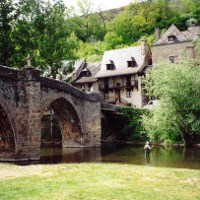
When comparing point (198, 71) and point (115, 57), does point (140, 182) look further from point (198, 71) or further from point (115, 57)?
point (115, 57)

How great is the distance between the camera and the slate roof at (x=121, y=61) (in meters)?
54.5

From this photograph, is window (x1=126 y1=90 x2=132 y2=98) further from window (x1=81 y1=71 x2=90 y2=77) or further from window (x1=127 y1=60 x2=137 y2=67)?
window (x1=81 y1=71 x2=90 y2=77)

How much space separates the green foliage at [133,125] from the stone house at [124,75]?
11.5m

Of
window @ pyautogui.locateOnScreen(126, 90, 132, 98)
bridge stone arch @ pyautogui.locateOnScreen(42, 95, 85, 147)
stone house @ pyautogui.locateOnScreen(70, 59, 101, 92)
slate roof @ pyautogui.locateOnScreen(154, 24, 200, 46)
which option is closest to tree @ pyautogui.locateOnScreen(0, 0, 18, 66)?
bridge stone arch @ pyautogui.locateOnScreen(42, 95, 85, 147)

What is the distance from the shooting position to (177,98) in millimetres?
32750

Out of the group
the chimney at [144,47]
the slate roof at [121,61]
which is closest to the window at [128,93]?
the slate roof at [121,61]

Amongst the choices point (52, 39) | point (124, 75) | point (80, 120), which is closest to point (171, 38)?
point (124, 75)

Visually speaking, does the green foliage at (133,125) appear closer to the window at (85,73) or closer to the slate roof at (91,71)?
the slate roof at (91,71)

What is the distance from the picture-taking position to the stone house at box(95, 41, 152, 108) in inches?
2137

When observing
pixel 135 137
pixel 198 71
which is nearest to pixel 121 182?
pixel 198 71

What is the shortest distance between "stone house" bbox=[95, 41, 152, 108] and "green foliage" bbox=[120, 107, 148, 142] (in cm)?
1147

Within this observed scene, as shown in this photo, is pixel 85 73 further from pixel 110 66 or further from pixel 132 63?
pixel 132 63

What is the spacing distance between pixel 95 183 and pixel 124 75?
39.6 meters

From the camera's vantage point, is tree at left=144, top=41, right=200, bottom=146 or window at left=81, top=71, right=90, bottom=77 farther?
window at left=81, top=71, right=90, bottom=77
